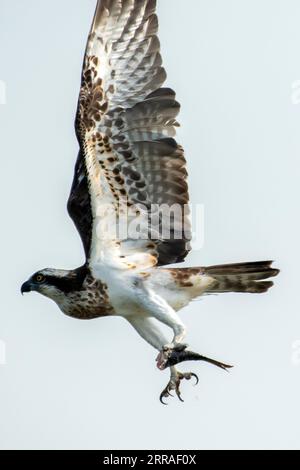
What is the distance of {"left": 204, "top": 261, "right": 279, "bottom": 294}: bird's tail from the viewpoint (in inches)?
424

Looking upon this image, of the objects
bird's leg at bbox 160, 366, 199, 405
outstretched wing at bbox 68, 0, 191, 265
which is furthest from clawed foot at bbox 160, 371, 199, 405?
outstretched wing at bbox 68, 0, 191, 265

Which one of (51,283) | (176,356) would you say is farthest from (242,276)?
(51,283)

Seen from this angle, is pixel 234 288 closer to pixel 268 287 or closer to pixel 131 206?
pixel 268 287

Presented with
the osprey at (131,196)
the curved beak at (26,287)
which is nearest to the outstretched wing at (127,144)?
the osprey at (131,196)

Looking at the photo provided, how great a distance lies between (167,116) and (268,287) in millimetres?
1729

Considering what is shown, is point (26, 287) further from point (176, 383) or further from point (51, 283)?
point (176, 383)

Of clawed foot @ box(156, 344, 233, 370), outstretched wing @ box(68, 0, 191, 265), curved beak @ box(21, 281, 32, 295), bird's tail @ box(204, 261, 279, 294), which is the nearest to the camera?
clawed foot @ box(156, 344, 233, 370)

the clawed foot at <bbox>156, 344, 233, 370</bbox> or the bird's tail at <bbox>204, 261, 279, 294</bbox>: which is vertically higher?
the bird's tail at <bbox>204, 261, 279, 294</bbox>

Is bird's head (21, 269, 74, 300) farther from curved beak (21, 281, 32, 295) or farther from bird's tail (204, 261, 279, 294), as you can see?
bird's tail (204, 261, 279, 294)

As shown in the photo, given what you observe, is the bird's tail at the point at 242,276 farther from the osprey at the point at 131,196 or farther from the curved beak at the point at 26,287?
the curved beak at the point at 26,287

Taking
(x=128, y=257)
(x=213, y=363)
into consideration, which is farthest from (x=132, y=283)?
(x=213, y=363)

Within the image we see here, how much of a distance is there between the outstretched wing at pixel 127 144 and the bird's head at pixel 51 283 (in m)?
0.30

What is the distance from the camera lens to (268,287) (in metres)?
10.9

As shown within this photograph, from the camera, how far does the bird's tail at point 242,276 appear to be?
35.3ft
